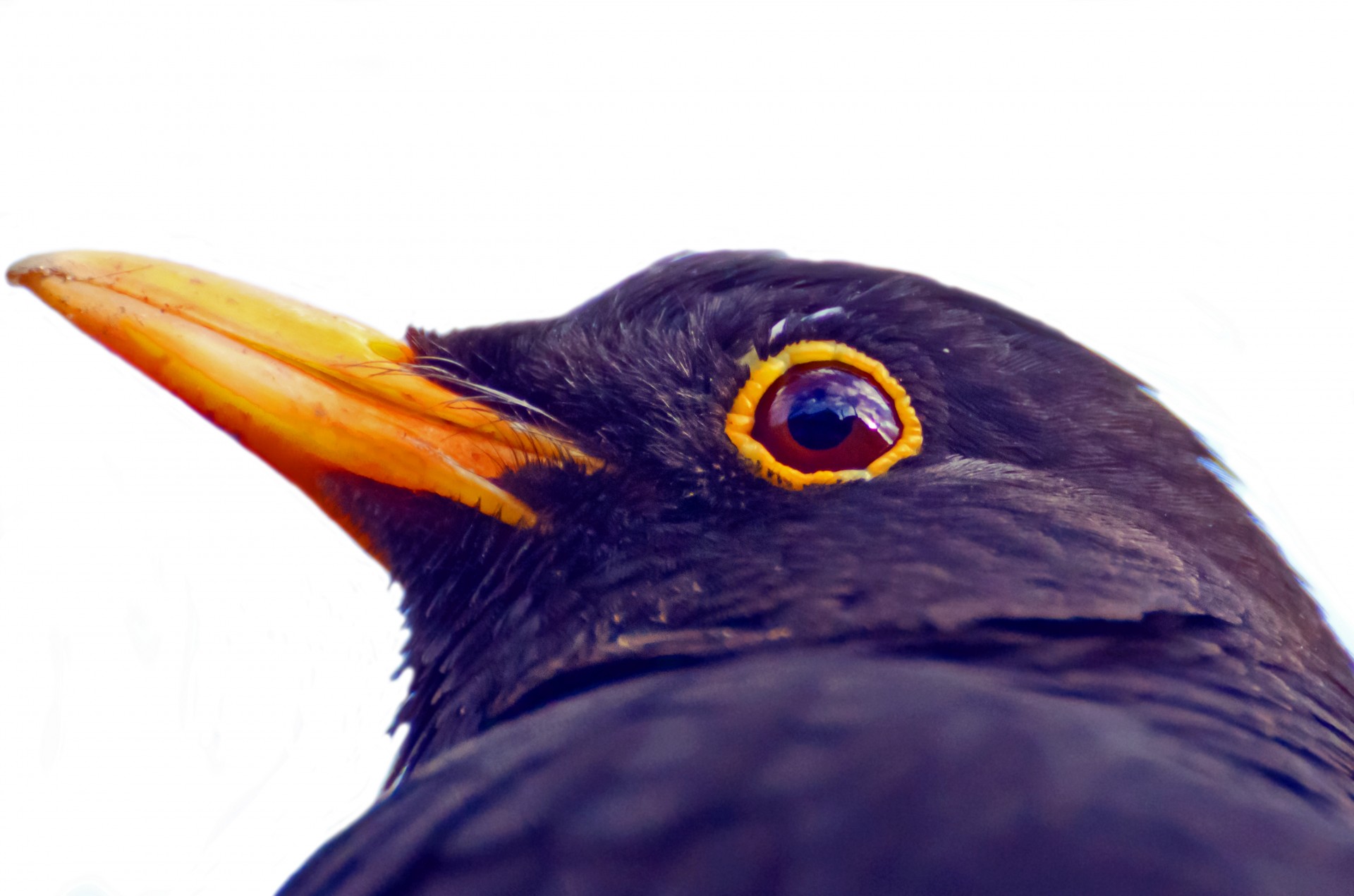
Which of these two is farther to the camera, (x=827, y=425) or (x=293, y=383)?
(x=293, y=383)

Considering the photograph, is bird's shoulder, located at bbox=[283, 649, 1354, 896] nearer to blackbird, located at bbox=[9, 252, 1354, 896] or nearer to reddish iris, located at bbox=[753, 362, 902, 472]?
→ blackbird, located at bbox=[9, 252, 1354, 896]

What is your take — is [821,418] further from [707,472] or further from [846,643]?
[846,643]

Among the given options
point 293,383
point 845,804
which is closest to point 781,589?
point 845,804

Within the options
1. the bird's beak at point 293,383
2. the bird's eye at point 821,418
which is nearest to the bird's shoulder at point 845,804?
the bird's eye at point 821,418

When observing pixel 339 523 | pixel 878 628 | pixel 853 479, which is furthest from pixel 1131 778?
pixel 339 523

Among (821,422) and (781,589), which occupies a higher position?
(821,422)

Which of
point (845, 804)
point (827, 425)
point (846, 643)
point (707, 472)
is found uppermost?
point (827, 425)

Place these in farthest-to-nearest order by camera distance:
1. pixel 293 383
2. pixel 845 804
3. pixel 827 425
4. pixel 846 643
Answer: pixel 293 383, pixel 827 425, pixel 846 643, pixel 845 804
